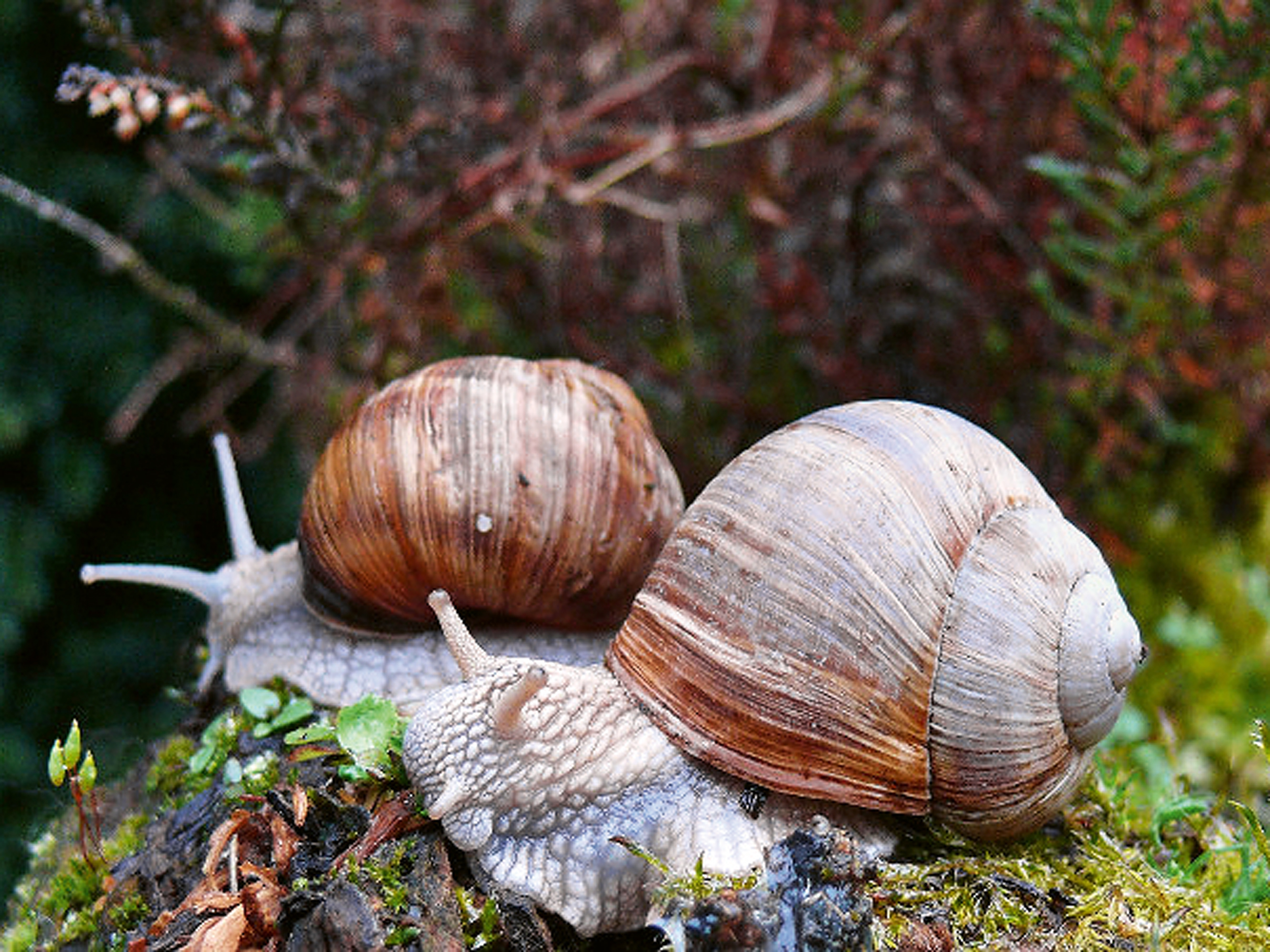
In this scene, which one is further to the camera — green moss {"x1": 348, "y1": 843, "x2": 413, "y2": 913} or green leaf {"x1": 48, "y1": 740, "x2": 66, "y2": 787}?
green leaf {"x1": 48, "y1": 740, "x2": 66, "y2": 787}

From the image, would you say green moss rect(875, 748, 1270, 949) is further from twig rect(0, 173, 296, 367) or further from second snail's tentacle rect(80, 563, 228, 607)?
twig rect(0, 173, 296, 367)

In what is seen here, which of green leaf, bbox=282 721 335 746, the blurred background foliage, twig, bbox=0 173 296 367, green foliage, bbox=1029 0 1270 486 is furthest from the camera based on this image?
the blurred background foliage

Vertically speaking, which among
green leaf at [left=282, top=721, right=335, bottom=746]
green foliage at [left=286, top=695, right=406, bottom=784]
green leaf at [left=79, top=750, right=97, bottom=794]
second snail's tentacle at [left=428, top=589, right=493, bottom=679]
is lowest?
green leaf at [left=79, top=750, right=97, bottom=794]

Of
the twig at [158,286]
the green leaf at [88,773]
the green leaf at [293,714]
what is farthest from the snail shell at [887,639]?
the twig at [158,286]

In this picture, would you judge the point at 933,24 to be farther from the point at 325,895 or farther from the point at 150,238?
the point at 325,895

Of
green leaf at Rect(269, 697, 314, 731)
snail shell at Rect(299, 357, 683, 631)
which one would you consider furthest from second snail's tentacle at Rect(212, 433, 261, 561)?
green leaf at Rect(269, 697, 314, 731)
